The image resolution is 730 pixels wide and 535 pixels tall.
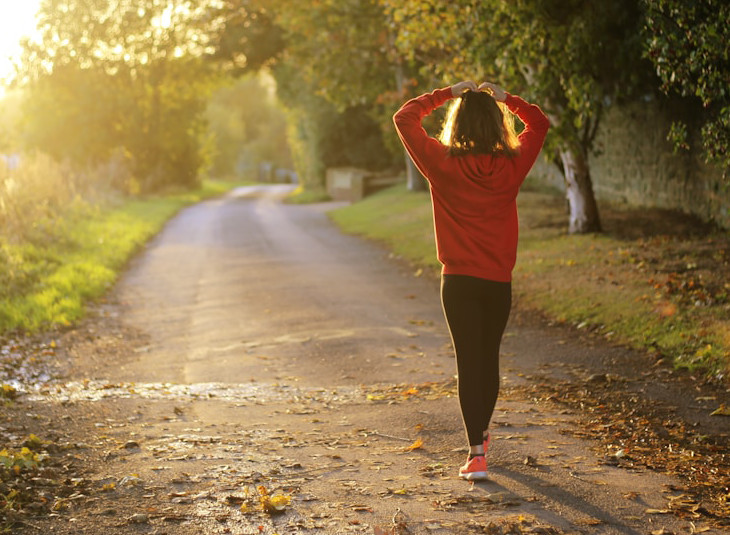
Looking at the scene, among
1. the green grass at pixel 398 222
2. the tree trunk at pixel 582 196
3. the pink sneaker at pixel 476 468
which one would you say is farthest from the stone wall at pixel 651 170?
the pink sneaker at pixel 476 468

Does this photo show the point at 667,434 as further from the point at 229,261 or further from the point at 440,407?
the point at 229,261

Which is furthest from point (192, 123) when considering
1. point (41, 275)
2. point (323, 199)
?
point (41, 275)

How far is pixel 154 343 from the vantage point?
35.4ft

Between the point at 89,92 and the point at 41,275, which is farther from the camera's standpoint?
the point at 89,92

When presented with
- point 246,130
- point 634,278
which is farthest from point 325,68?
point 246,130

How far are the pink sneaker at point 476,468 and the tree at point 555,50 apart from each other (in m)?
9.36

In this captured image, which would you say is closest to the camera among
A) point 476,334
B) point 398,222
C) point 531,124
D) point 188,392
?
point 476,334

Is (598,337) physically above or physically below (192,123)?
below

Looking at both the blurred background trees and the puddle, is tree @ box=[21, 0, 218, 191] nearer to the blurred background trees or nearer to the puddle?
the blurred background trees

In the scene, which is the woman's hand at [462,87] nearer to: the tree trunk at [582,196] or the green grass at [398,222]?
the green grass at [398,222]

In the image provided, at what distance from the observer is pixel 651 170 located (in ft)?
61.5

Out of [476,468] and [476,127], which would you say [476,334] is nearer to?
[476,468]

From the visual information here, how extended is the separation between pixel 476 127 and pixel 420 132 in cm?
33

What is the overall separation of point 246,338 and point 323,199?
30.0 meters
